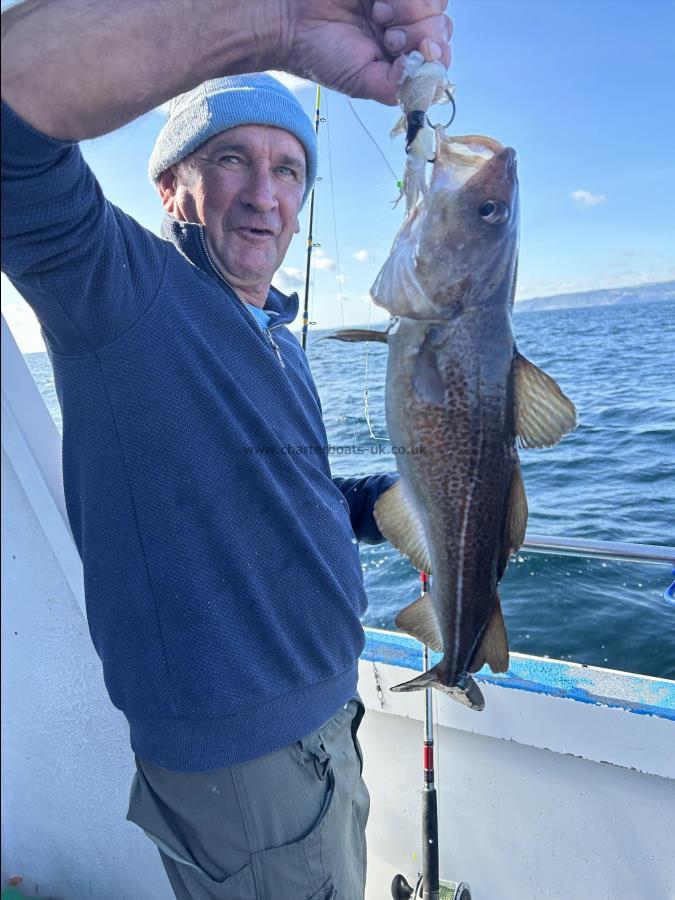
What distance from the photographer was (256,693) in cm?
180

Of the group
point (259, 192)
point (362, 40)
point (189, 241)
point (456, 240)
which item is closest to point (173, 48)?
point (362, 40)

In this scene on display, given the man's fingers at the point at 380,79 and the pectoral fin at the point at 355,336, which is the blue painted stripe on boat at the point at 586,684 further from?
the man's fingers at the point at 380,79

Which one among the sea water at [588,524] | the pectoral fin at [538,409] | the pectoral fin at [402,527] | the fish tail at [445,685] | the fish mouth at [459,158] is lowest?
the sea water at [588,524]

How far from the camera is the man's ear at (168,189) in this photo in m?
2.48

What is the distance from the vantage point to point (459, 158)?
1808mm

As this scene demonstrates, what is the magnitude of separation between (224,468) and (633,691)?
7.26 feet

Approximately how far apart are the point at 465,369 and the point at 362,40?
0.89 m

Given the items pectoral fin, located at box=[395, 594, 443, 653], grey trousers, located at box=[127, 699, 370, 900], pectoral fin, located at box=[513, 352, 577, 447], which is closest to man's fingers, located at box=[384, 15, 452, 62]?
pectoral fin, located at box=[513, 352, 577, 447]

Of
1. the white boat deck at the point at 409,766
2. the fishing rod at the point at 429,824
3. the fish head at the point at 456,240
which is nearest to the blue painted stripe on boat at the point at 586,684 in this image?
the white boat deck at the point at 409,766

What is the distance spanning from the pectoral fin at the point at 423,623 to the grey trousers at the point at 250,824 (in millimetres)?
450

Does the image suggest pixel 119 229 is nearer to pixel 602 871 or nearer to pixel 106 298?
pixel 106 298

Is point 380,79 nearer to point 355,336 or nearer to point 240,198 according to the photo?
point 355,336

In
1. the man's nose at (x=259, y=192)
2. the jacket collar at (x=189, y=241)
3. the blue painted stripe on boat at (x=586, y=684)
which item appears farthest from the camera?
the blue painted stripe on boat at (x=586, y=684)

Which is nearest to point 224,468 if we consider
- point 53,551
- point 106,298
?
point 106,298
